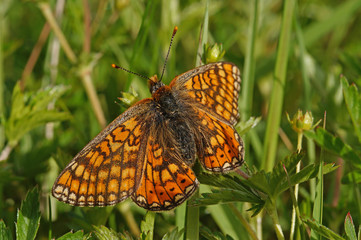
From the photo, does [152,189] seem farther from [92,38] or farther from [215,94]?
[92,38]

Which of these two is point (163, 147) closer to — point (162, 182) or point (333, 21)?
point (162, 182)

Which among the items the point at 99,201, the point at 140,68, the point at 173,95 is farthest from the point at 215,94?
the point at 140,68

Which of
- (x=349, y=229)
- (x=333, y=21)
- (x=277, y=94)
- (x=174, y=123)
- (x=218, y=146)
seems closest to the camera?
(x=349, y=229)

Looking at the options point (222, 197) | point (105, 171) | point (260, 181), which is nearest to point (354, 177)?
point (260, 181)

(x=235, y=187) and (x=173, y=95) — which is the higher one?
(x=173, y=95)

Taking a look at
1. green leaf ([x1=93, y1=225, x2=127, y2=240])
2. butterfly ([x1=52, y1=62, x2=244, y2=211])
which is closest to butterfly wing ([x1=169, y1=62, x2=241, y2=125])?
butterfly ([x1=52, y1=62, x2=244, y2=211])

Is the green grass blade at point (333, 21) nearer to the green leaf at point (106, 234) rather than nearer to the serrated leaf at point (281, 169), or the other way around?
the serrated leaf at point (281, 169)
